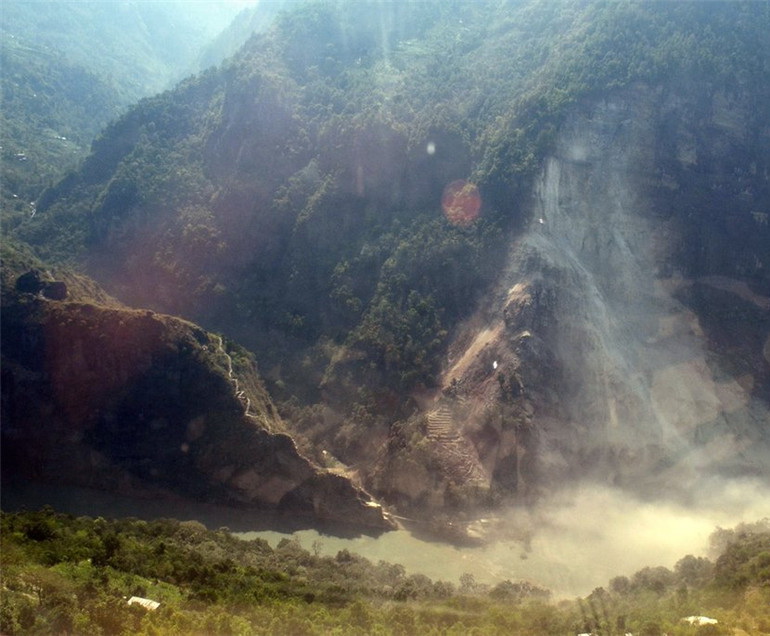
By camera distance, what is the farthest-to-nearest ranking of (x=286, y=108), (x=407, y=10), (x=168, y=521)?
(x=407, y=10), (x=286, y=108), (x=168, y=521)

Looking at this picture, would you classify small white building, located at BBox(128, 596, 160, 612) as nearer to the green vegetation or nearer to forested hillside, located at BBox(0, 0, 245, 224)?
the green vegetation

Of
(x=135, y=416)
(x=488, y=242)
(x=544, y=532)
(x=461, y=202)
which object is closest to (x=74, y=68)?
(x=461, y=202)

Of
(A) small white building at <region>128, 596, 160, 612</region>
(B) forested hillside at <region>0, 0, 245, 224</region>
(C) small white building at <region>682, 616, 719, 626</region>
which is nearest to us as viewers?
(A) small white building at <region>128, 596, 160, 612</region>

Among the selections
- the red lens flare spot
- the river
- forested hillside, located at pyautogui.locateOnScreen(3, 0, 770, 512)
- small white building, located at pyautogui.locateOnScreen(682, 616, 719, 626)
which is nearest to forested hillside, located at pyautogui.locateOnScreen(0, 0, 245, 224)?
forested hillside, located at pyautogui.locateOnScreen(3, 0, 770, 512)

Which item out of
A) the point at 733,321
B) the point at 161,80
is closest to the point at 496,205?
the point at 733,321

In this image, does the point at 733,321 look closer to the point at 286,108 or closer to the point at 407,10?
the point at 286,108

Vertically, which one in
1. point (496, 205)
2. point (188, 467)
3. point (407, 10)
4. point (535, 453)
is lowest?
point (188, 467)

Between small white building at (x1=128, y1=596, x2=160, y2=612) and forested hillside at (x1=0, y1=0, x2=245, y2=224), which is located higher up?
forested hillside at (x1=0, y1=0, x2=245, y2=224)
